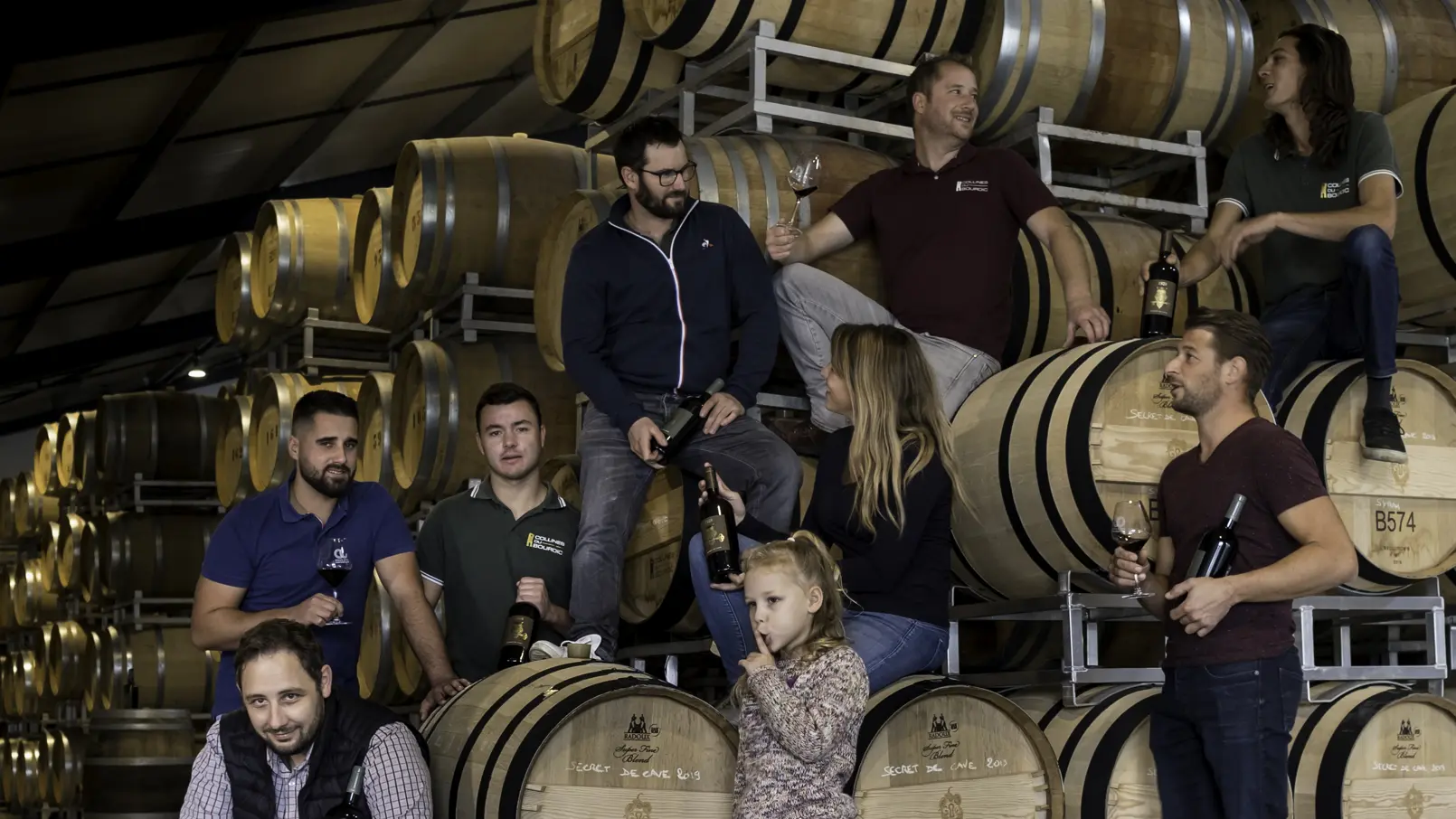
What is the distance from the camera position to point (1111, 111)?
6148 millimetres

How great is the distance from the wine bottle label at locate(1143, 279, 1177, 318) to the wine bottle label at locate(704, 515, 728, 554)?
1846 millimetres

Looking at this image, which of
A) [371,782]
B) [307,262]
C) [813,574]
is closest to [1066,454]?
[813,574]

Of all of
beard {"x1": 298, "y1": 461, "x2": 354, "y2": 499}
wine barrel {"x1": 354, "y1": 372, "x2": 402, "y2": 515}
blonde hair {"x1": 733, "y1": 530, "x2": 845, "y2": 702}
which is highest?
wine barrel {"x1": 354, "y1": 372, "x2": 402, "y2": 515}

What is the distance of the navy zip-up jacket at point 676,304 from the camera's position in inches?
203

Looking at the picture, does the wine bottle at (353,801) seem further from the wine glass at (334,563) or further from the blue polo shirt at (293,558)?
the blue polo shirt at (293,558)

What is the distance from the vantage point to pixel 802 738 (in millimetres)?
3520

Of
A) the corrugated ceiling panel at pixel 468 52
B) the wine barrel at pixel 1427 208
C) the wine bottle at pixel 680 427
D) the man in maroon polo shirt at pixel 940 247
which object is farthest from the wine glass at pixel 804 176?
the corrugated ceiling panel at pixel 468 52

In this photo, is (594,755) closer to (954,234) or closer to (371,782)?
(371,782)

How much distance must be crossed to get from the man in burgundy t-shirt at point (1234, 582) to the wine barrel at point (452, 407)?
3.64 meters

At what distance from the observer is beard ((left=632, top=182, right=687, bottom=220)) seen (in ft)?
16.6

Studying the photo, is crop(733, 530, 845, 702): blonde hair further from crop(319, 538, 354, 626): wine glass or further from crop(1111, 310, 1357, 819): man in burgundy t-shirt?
crop(319, 538, 354, 626): wine glass

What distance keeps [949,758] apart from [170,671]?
870cm

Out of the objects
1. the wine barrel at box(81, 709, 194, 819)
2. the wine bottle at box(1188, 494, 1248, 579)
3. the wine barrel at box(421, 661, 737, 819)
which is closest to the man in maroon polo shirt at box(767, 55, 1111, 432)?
the wine bottle at box(1188, 494, 1248, 579)

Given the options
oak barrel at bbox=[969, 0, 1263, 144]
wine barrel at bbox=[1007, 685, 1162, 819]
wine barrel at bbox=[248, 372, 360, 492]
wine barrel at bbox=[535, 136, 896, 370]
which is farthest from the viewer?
wine barrel at bbox=[248, 372, 360, 492]
